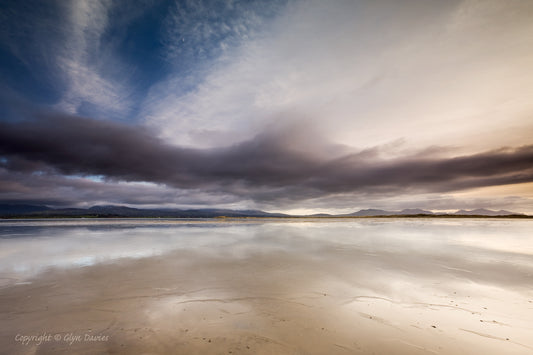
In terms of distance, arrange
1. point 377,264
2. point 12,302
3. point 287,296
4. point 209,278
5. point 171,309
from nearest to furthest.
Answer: point 171,309 → point 12,302 → point 287,296 → point 209,278 → point 377,264

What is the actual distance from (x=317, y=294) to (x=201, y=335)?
12.4 ft

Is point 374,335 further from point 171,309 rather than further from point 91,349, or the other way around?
point 91,349

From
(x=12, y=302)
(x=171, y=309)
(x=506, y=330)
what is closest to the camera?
(x=506, y=330)

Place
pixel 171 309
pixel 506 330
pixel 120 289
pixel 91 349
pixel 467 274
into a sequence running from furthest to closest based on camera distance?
pixel 467 274 < pixel 120 289 < pixel 171 309 < pixel 506 330 < pixel 91 349

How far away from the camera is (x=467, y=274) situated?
29.9ft

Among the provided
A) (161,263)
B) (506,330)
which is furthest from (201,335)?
(161,263)

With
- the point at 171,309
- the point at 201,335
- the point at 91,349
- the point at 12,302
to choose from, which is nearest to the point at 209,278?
the point at 171,309

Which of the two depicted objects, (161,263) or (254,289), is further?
(161,263)

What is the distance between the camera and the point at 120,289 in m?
7.23

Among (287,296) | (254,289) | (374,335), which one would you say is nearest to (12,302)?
(254,289)

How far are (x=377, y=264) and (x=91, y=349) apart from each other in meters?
11.1

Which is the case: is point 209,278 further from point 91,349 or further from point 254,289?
point 91,349

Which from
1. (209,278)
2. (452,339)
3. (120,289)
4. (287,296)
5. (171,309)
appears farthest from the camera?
(209,278)

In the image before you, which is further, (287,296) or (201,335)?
(287,296)
